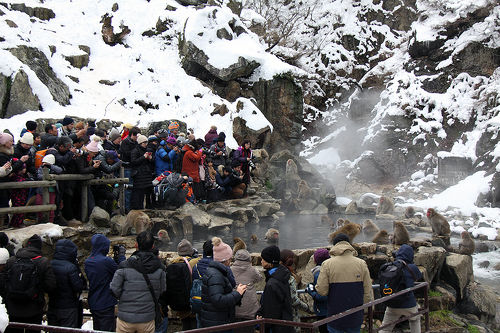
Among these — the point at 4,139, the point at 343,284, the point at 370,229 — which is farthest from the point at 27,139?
the point at 370,229

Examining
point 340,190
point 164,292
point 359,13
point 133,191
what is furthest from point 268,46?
point 164,292

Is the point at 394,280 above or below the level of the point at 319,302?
above

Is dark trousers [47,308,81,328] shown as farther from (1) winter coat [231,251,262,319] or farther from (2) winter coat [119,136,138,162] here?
(2) winter coat [119,136,138,162]

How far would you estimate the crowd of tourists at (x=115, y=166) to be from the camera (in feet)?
24.1

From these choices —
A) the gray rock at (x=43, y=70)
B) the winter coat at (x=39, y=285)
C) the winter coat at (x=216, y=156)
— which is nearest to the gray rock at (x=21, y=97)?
the gray rock at (x=43, y=70)

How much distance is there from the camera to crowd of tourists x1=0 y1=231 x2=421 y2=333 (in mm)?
4422

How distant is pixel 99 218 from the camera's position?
796 centimetres

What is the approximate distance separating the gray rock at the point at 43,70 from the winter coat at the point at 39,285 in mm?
11007

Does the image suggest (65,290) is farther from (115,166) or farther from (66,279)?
(115,166)

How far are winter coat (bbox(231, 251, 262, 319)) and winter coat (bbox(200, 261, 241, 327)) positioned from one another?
0.29 meters

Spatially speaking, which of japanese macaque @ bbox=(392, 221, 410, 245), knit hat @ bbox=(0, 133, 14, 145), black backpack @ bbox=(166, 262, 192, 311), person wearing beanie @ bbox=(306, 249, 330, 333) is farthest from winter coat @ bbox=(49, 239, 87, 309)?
japanese macaque @ bbox=(392, 221, 410, 245)

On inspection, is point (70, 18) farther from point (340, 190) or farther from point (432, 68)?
point (432, 68)

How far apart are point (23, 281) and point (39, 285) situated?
17 centimetres

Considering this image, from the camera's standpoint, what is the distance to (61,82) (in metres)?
15.5
